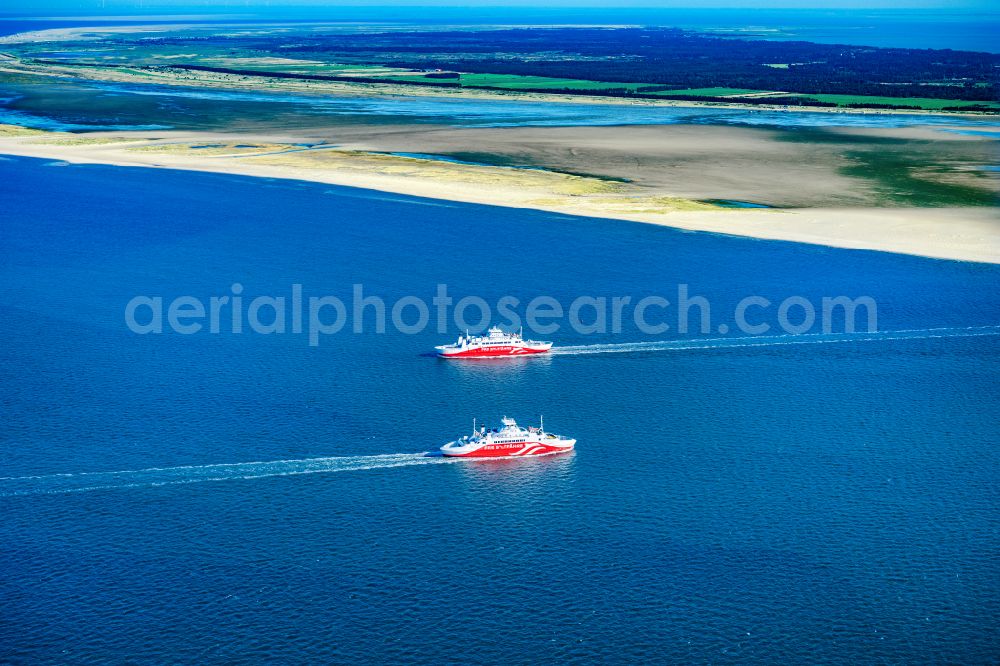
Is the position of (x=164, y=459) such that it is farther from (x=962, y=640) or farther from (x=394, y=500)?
(x=962, y=640)

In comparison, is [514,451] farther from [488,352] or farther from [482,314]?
[482,314]

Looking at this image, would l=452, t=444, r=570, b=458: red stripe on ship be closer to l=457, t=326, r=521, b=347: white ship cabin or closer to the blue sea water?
the blue sea water

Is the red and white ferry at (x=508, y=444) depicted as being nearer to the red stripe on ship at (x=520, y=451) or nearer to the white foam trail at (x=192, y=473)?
the red stripe on ship at (x=520, y=451)

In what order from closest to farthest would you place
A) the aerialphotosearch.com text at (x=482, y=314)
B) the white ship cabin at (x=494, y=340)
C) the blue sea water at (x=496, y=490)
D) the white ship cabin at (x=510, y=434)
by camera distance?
the blue sea water at (x=496, y=490) → the white ship cabin at (x=510, y=434) → the white ship cabin at (x=494, y=340) → the aerialphotosearch.com text at (x=482, y=314)

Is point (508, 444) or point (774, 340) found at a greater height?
point (774, 340)

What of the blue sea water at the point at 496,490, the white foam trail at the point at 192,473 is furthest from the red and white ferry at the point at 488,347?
the white foam trail at the point at 192,473

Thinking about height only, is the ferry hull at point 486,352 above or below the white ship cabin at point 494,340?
below

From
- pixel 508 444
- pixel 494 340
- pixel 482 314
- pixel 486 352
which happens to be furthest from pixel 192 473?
pixel 482 314
